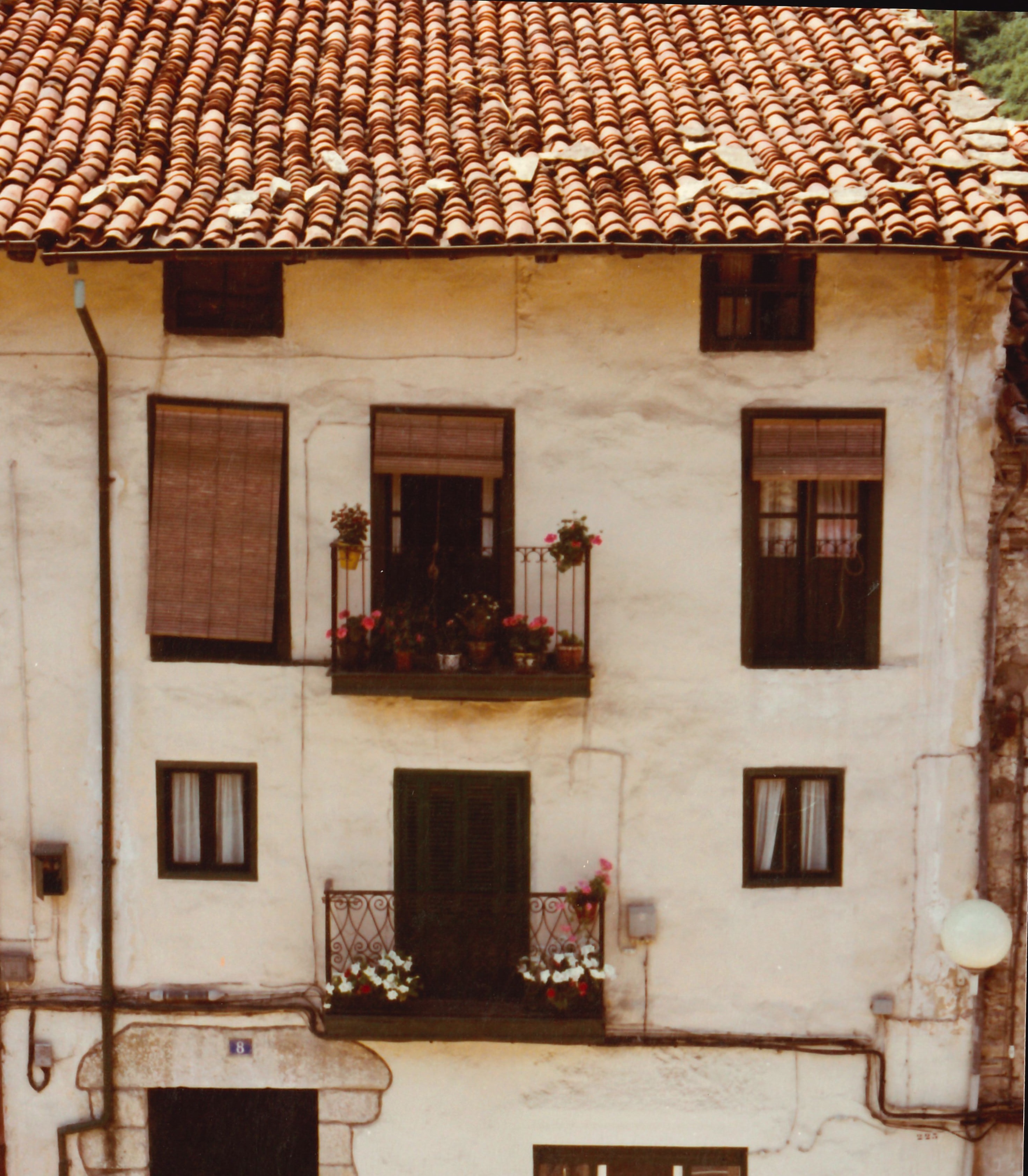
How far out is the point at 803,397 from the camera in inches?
395

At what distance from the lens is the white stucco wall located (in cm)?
1000

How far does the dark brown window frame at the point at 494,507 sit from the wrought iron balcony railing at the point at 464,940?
2.40 m

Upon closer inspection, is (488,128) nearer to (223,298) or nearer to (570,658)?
(223,298)

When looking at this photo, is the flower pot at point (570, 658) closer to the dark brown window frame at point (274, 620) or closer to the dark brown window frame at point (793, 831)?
the dark brown window frame at point (793, 831)

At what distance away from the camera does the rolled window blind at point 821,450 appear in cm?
994

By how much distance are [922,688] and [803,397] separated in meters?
2.51

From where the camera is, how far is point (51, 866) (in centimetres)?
1027

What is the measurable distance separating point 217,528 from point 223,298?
71.4 inches

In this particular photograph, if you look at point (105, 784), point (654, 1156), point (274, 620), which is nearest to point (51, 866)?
point (105, 784)

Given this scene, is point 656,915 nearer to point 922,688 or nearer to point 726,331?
point 922,688

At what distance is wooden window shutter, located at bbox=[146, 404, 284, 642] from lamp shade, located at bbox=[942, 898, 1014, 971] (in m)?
5.80

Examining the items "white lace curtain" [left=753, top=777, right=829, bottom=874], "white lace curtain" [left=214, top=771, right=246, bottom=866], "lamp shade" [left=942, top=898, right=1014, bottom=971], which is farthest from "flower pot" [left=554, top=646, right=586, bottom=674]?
"lamp shade" [left=942, top=898, right=1014, bottom=971]

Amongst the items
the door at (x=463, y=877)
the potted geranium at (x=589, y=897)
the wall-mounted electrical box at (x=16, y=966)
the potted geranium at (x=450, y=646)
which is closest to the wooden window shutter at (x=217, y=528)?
the potted geranium at (x=450, y=646)

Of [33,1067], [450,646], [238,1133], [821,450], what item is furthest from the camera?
[238,1133]
